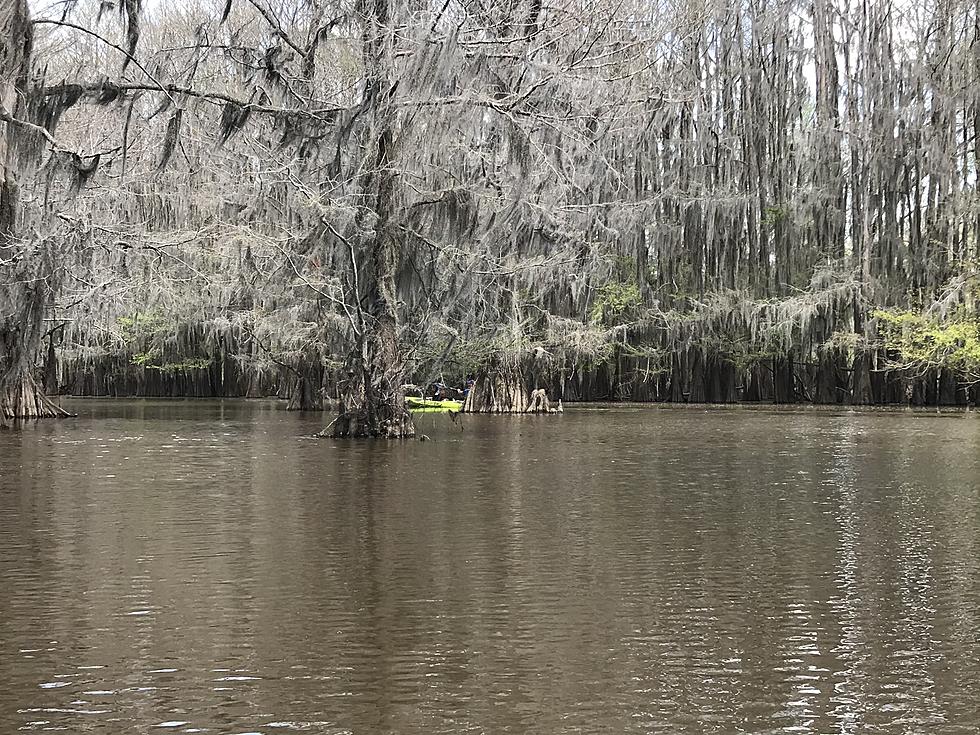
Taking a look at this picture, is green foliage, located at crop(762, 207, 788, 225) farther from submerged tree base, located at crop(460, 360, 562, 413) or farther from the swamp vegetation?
submerged tree base, located at crop(460, 360, 562, 413)

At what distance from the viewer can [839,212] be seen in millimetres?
37719

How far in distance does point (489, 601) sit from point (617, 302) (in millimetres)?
31723

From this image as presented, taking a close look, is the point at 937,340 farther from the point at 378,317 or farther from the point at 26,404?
the point at 26,404

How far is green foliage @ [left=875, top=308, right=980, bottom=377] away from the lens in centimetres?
3023

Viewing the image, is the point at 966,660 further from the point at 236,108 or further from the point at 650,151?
the point at 650,151

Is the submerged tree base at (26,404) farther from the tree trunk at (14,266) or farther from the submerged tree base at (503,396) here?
the submerged tree base at (503,396)

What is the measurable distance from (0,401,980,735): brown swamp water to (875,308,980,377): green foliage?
59.3 feet

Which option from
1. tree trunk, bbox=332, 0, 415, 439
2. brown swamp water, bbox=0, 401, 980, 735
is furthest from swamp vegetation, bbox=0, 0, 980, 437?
brown swamp water, bbox=0, 401, 980, 735

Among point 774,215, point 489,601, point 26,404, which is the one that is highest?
point 774,215

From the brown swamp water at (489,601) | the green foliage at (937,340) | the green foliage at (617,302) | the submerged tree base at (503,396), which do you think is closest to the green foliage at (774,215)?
the green foliage at (617,302)

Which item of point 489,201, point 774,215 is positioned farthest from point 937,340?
point 489,201

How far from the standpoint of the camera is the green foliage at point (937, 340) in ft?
99.2

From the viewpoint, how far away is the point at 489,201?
19125 mm

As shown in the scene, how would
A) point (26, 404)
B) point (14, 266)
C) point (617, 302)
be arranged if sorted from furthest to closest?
point (617, 302) → point (26, 404) → point (14, 266)
